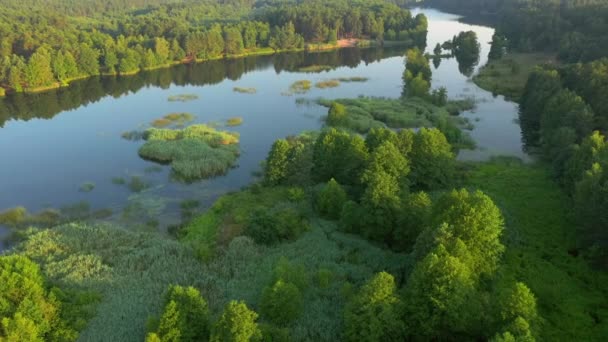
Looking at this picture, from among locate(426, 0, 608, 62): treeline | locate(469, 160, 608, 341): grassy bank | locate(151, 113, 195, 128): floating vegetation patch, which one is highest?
locate(426, 0, 608, 62): treeline

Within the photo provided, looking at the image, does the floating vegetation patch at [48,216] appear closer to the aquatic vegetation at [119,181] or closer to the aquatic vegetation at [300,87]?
the aquatic vegetation at [119,181]

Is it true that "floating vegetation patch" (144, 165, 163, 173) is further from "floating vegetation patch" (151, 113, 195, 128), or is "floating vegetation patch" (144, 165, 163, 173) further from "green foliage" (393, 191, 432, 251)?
"green foliage" (393, 191, 432, 251)

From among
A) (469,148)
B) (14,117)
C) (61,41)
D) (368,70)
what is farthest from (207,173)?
(61,41)

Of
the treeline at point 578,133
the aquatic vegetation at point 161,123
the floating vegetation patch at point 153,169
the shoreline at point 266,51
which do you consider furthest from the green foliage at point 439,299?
the shoreline at point 266,51

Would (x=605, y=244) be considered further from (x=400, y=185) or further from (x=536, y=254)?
(x=400, y=185)

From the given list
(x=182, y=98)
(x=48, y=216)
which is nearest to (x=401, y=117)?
(x=182, y=98)

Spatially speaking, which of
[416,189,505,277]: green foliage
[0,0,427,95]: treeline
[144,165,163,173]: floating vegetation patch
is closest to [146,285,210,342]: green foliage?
[416,189,505,277]: green foliage

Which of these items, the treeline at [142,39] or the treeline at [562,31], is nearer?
the treeline at [562,31]
